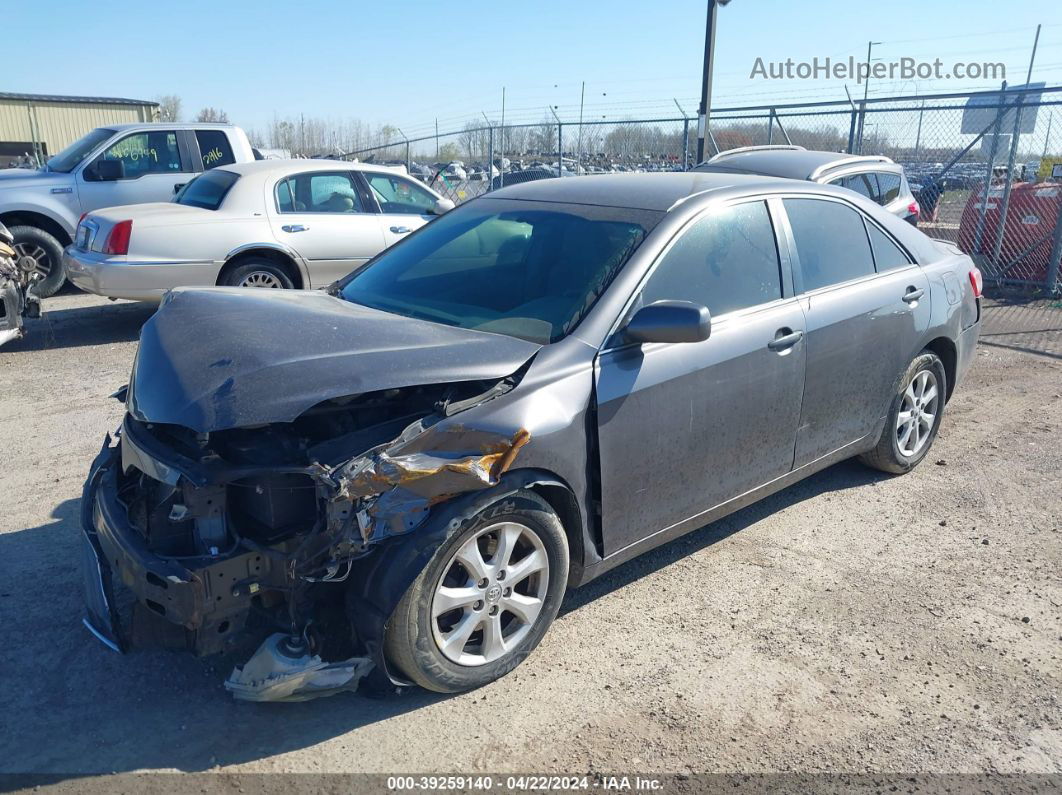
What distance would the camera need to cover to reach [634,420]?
3.47 metres

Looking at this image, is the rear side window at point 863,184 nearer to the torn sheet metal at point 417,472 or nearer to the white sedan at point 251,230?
the white sedan at point 251,230

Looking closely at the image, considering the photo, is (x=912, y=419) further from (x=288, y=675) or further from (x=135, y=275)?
(x=135, y=275)

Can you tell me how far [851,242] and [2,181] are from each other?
9.49 meters

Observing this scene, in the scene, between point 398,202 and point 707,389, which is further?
point 398,202

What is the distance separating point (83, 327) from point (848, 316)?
25.8 ft

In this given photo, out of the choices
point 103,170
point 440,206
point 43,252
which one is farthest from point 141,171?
point 440,206

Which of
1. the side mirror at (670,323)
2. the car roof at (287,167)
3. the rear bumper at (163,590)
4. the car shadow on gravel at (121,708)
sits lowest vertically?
the car shadow on gravel at (121,708)

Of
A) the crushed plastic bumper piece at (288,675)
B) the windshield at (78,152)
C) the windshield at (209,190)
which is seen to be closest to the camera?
the crushed plastic bumper piece at (288,675)

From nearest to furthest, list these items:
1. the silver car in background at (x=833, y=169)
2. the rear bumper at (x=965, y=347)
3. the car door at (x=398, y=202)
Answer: the rear bumper at (x=965, y=347) < the silver car in background at (x=833, y=169) < the car door at (x=398, y=202)

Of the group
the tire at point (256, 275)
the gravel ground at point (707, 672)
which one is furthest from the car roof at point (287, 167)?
the gravel ground at point (707, 672)

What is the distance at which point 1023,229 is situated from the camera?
462 inches

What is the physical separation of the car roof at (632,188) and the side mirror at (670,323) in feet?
2.26

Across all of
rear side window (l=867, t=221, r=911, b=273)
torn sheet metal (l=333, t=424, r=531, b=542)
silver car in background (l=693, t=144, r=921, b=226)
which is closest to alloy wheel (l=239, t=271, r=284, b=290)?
silver car in background (l=693, t=144, r=921, b=226)

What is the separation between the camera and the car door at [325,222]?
8.68 m
